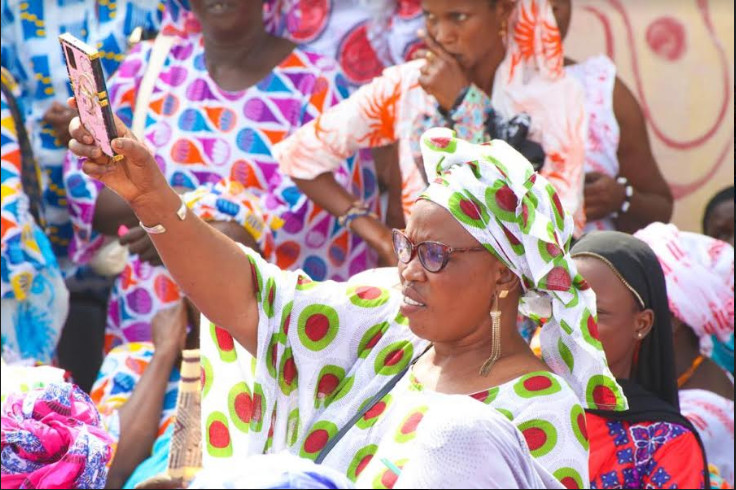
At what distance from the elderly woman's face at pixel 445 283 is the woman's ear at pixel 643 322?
3.05ft

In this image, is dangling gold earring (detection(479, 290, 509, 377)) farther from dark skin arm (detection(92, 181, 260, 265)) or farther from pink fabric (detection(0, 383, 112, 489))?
dark skin arm (detection(92, 181, 260, 265))

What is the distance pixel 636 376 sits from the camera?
3750mm

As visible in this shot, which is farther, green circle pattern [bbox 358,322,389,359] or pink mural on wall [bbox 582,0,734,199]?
pink mural on wall [bbox 582,0,734,199]

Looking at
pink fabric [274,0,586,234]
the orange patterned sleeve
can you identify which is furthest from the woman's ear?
the orange patterned sleeve

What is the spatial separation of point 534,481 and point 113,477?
2627mm

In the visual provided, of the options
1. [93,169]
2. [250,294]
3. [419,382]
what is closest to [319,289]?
[250,294]

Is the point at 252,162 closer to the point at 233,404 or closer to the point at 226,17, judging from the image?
the point at 226,17

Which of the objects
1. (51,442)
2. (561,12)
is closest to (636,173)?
(561,12)

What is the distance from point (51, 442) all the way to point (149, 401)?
1369 mm

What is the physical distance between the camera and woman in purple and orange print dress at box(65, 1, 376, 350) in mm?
4965

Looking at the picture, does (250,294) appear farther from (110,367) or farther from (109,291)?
(109,291)

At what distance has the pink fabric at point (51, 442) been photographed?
300 centimetres

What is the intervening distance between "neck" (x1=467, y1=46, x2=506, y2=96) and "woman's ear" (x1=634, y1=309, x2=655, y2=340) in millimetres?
1106

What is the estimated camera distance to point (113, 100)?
532 cm
